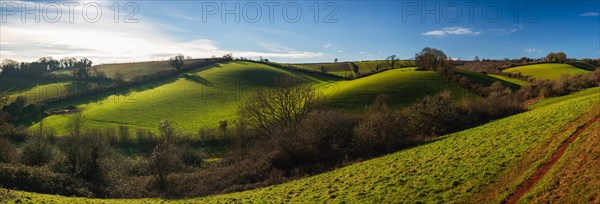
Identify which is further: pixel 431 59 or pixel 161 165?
pixel 431 59

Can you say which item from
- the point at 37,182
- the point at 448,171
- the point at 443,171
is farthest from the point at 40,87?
the point at 448,171

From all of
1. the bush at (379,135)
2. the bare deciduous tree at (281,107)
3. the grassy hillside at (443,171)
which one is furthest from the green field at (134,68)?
the grassy hillside at (443,171)

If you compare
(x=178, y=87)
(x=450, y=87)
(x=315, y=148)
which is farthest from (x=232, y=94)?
(x=315, y=148)

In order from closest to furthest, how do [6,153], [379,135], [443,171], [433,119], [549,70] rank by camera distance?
[443,171] → [379,135] → [6,153] → [433,119] → [549,70]

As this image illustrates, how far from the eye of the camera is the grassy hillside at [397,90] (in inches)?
3036

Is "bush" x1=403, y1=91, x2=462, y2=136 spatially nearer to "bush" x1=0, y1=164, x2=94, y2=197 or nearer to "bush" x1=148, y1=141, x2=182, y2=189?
"bush" x1=148, y1=141, x2=182, y2=189

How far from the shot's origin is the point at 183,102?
3829 inches

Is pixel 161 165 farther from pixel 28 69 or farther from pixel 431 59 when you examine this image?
pixel 28 69

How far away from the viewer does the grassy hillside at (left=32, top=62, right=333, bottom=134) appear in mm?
83144

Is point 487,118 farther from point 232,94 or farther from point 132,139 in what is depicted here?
point 232,94

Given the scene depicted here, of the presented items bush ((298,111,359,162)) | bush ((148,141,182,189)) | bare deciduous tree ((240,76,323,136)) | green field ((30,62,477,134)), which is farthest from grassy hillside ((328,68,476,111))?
bush ((148,141,182,189))

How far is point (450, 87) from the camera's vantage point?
83688 mm

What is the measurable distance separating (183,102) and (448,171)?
277 feet

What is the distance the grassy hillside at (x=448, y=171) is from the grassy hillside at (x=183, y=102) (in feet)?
176
